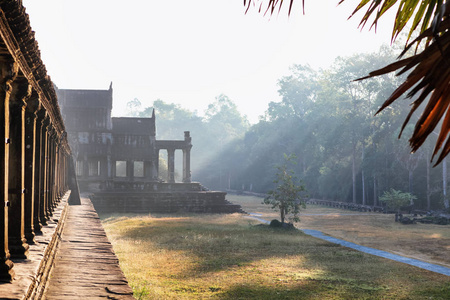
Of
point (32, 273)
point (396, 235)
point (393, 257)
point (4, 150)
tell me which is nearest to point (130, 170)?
point (396, 235)

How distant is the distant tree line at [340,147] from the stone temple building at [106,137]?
11298mm

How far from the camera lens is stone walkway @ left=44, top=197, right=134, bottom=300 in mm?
5395

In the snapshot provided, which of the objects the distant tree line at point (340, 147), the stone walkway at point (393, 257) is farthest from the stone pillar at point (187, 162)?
the stone walkway at point (393, 257)

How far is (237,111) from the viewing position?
11731 centimetres

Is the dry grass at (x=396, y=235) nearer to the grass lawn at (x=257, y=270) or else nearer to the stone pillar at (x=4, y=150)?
the grass lawn at (x=257, y=270)

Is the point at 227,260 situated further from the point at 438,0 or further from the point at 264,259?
the point at 438,0

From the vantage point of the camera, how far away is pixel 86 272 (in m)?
6.51

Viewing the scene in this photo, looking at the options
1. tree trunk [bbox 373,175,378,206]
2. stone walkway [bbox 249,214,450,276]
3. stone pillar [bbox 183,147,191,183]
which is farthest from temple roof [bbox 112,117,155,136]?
stone walkway [bbox 249,214,450,276]

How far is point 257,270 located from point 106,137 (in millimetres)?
27118

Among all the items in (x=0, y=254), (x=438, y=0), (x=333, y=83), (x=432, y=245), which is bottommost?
(x=432, y=245)

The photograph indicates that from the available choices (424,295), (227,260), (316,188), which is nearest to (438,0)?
(424,295)

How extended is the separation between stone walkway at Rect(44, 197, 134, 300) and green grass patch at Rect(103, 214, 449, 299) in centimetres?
→ 128

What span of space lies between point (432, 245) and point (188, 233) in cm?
879

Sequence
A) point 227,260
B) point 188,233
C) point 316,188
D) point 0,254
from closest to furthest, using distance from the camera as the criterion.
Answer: point 0,254
point 227,260
point 188,233
point 316,188
